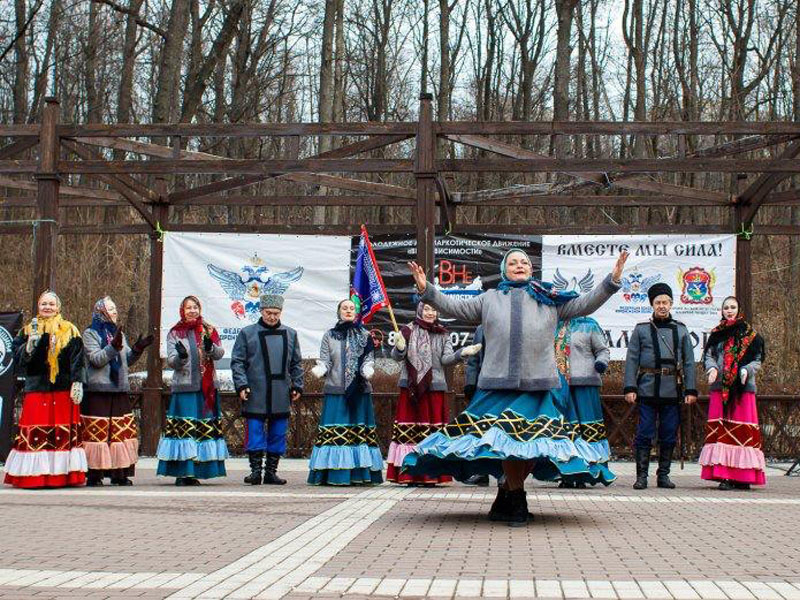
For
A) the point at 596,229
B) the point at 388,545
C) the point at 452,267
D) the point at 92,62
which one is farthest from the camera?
the point at 92,62

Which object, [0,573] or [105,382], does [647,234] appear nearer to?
[105,382]

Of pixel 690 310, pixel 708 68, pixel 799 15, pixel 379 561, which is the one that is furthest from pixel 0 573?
pixel 708 68

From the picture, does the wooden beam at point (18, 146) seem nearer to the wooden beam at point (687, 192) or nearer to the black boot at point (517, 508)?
the wooden beam at point (687, 192)

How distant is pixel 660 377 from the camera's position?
43.5 feet

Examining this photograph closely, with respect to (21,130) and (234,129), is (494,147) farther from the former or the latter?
(21,130)

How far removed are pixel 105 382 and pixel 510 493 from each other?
538cm

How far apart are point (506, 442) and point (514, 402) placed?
37 centimetres

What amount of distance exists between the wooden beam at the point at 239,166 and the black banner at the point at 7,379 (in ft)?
6.64

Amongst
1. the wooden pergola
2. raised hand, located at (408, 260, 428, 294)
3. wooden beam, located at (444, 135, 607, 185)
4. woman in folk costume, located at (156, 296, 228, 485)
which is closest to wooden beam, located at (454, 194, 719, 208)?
the wooden pergola

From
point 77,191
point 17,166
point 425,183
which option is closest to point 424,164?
point 425,183

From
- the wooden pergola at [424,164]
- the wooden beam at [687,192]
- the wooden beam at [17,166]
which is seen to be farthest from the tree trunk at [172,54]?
the wooden beam at [687,192]

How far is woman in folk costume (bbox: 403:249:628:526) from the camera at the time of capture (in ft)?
29.9

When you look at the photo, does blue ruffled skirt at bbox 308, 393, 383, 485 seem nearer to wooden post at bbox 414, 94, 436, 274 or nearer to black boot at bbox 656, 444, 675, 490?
wooden post at bbox 414, 94, 436, 274

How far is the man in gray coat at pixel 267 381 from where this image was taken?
1346 centimetres
